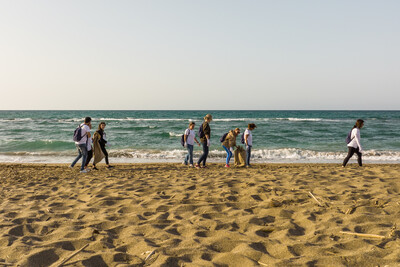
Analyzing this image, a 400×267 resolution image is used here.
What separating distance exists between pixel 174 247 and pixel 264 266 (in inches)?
39.2

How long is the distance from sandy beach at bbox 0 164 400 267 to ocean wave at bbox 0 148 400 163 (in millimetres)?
7310

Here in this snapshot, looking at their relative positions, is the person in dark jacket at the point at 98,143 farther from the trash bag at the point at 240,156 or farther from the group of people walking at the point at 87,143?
the trash bag at the point at 240,156

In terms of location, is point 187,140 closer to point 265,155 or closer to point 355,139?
point 355,139

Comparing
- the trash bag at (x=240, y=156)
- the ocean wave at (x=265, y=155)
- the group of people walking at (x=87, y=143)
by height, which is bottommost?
the ocean wave at (x=265, y=155)

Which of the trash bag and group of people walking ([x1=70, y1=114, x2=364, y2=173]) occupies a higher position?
group of people walking ([x1=70, y1=114, x2=364, y2=173])

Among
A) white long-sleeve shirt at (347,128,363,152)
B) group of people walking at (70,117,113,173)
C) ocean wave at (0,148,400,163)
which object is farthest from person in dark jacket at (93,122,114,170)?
white long-sleeve shirt at (347,128,363,152)

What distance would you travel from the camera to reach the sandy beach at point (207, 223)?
2852 mm

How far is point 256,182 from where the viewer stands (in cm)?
620

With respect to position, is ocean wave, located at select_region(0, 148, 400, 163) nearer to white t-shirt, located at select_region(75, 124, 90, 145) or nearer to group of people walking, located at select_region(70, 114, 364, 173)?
group of people walking, located at select_region(70, 114, 364, 173)

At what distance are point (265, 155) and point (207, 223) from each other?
37.0ft

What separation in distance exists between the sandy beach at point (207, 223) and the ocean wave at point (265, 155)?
24.0 feet

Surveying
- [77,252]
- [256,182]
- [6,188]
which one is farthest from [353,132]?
[6,188]

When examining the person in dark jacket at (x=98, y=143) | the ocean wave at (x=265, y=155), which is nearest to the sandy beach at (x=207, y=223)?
the person in dark jacket at (x=98, y=143)

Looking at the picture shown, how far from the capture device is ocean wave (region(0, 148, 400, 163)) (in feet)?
44.1
